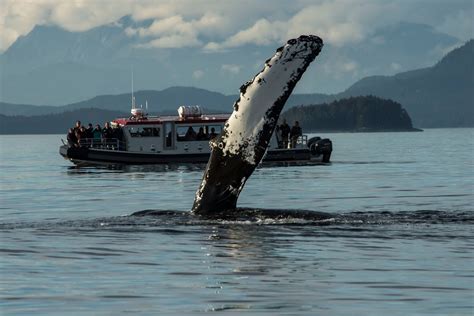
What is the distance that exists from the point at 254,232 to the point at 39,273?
3.99 meters

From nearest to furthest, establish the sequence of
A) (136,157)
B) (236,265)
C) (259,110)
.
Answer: (236,265) < (259,110) < (136,157)

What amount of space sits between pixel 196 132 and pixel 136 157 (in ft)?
12.3

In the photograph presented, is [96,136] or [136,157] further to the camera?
[96,136]

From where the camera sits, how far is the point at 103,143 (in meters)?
58.4

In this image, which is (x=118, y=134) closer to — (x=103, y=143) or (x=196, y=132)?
(x=103, y=143)

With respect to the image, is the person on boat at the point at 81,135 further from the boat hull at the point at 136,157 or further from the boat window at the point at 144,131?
the boat window at the point at 144,131

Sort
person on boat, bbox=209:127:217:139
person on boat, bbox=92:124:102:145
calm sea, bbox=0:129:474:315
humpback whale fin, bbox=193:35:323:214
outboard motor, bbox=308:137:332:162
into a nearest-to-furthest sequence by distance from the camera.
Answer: calm sea, bbox=0:129:474:315 < humpback whale fin, bbox=193:35:323:214 < person on boat, bbox=92:124:102:145 < person on boat, bbox=209:127:217:139 < outboard motor, bbox=308:137:332:162

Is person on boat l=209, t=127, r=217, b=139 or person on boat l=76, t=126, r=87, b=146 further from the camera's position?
person on boat l=209, t=127, r=217, b=139

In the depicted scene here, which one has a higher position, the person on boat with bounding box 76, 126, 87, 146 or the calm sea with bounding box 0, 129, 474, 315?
the person on boat with bounding box 76, 126, 87, 146

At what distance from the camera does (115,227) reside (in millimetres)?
19391

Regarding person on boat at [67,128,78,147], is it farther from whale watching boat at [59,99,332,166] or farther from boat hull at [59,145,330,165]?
boat hull at [59,145,330,165]

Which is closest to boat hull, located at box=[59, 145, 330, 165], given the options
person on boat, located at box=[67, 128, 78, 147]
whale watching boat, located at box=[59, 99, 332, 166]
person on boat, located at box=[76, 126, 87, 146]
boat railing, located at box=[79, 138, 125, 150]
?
whale watching boat, located at box=[59, 99, 332, 166]

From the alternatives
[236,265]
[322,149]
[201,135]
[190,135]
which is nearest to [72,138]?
[190,135]

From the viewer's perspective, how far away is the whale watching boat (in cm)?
5725
